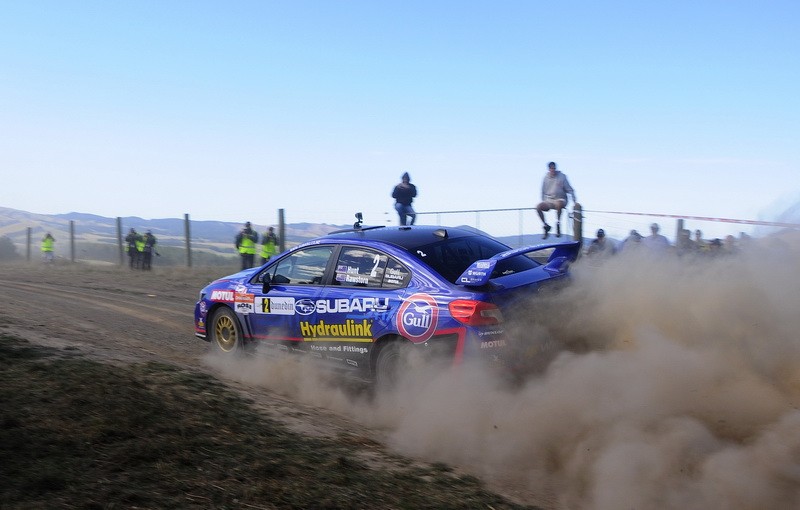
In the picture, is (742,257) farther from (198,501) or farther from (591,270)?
(198,501)

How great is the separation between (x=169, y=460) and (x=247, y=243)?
17549 mm

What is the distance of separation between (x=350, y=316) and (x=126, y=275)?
17.8 meters

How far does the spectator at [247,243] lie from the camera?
70.7 ft

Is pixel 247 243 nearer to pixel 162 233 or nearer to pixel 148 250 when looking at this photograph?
pixel 148 250

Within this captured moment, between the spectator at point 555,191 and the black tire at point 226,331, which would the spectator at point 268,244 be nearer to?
the spectator at point 555,191

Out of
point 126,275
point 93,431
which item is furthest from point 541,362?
point 126,275

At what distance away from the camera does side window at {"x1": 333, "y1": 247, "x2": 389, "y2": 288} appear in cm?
696

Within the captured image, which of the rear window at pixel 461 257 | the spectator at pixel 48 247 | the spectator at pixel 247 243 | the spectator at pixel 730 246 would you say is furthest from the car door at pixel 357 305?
the spectator at pixel 48 247

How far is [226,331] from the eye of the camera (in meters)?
8.66

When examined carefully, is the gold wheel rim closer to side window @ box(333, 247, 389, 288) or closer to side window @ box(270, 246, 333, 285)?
side window @ box(270, 246, 333, 285)

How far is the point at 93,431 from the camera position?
185 inches

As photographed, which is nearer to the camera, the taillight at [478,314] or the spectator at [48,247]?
the taillight at [478,314]

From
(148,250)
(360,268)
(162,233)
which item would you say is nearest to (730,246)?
(360,268)

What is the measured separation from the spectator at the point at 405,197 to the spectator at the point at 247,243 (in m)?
5.88
